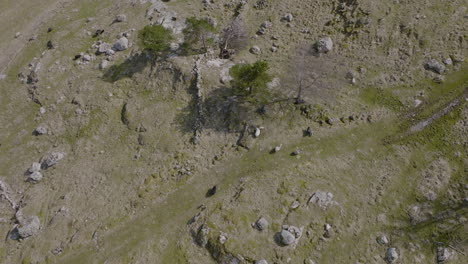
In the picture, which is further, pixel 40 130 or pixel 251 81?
pixel 40 130

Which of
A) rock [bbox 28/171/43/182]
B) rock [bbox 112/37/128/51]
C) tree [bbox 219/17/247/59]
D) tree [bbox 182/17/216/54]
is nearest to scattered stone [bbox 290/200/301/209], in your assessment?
tree [bbox 219/17/247/59]

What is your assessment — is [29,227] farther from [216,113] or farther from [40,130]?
[216,113]

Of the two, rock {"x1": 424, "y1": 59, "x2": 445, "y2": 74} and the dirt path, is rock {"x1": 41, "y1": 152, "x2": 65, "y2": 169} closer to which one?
the dirt path

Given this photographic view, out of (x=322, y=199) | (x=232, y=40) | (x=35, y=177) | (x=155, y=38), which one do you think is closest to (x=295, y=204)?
(x=322, y=199)

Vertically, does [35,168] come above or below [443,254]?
below

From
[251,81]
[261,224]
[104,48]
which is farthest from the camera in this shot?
[104,48]

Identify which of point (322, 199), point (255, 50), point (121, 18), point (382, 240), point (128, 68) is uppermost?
point (121, 18)

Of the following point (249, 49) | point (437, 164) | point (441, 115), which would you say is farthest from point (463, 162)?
point (249, 49)
